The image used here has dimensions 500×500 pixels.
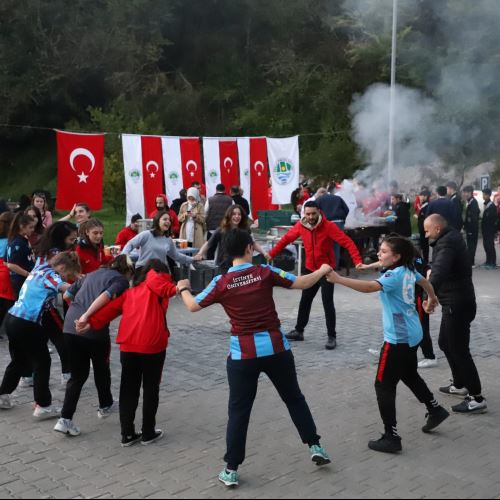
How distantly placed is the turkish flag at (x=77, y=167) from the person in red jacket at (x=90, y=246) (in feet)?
24.0

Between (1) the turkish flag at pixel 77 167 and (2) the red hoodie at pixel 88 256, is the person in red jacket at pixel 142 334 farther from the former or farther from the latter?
(1) the turkish flag at pixel 77 167

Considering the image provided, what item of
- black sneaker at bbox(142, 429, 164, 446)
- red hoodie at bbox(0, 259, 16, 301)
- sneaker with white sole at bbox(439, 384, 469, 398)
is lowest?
sneaker with white sole at bbox(439, 384, 469, 398)

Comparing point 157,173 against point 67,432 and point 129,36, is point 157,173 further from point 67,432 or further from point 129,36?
point 129,36

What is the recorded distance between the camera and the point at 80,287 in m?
5.02

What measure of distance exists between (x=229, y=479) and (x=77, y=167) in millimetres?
10055

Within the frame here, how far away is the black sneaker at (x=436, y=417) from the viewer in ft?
16.4

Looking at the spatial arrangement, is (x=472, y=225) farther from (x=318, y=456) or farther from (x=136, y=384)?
(x=136, y=384)

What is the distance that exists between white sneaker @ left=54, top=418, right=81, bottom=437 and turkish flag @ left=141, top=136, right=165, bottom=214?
9930mm

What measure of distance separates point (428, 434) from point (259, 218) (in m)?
13.0

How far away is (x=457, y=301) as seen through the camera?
5520 millimetres

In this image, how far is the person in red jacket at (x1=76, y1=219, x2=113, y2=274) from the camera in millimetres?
6008

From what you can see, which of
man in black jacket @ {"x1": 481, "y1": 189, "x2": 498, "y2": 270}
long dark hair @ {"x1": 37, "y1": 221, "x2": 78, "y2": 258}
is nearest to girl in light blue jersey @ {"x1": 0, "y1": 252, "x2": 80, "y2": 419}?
long dark hair @ {"x1": 37, "y1": 221, "x2": 78, "y2": 258}

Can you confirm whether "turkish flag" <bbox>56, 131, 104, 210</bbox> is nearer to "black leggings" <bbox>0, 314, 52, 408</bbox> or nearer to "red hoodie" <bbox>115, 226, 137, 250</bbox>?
"red hoodie" <bbox>115, 226, 137, 250</bbox>

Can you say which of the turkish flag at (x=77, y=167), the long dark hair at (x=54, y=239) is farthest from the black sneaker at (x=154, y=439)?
the turkish flag at (x=77, y=167)
